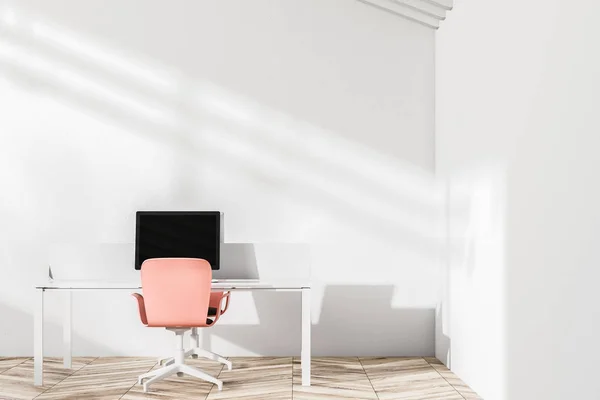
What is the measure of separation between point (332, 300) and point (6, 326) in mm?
2721

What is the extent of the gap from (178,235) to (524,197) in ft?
8.69

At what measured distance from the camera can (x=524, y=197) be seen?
3652 mm

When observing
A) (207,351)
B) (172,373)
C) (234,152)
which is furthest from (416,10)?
(172,373)

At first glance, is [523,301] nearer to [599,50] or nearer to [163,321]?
[599,50]

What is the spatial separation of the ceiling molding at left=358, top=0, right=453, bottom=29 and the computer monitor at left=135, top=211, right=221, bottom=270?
226 cm

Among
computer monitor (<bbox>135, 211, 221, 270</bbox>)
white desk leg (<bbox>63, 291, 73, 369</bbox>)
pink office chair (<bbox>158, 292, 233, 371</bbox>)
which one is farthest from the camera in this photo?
white desk leg (<bbox>63, 291, 73, 369</bbox>)

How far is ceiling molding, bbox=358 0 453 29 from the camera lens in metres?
5.71

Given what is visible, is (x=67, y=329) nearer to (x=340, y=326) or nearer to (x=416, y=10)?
(x=340, y=326)

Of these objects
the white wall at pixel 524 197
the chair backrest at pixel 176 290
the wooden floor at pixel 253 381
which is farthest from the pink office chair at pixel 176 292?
the white wall at pixel 524 197

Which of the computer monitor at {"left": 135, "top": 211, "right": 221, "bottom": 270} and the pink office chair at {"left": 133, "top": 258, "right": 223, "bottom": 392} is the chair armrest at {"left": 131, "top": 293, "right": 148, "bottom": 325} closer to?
the pink office chair at {"left": 133, "top": 258, "right": 223, "bottom": 392}

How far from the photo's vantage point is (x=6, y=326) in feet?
19.2

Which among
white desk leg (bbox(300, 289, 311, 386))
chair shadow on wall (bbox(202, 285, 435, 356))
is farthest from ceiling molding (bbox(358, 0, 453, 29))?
white desk leg (bbox(300, 289, 311, 386))

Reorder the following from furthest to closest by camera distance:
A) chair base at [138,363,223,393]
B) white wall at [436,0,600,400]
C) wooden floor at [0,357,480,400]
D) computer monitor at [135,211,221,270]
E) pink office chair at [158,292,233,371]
A: 1. computer monitor at [135,211,221,270]
2. pink office chair at [158,292,233,371]
3. chair base at [138,363,223,393]
4. wooden floor at [0,357,480,400]
5. white wall at [436,0,600,400]

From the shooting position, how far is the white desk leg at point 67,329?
5418 mm
